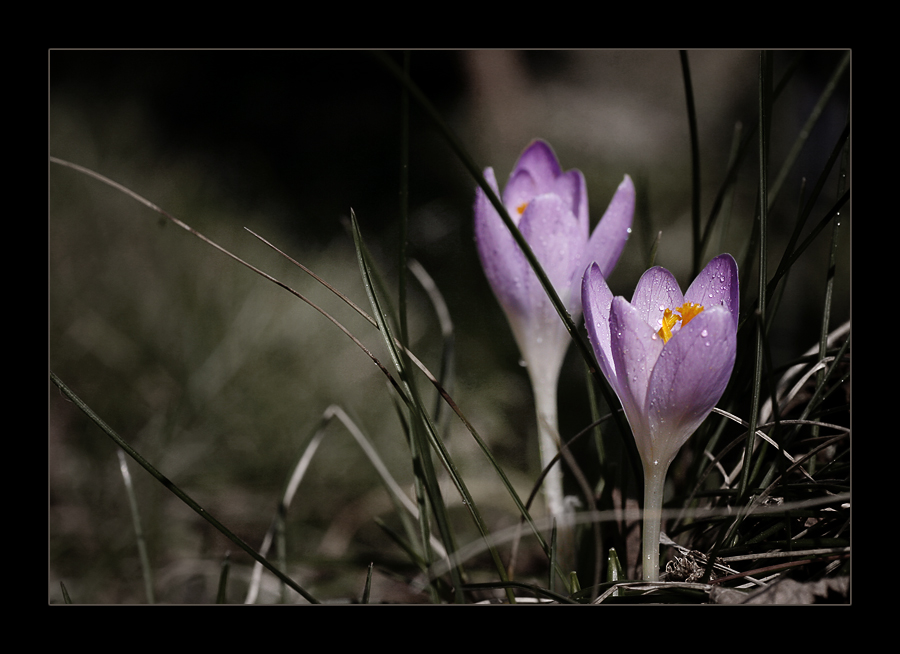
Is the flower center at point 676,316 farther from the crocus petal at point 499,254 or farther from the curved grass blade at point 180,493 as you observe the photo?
the curved grass blade at point 180,493

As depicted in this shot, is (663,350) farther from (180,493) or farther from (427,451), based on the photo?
(180,493)

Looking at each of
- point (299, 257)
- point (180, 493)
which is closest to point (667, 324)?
point (180, 493)

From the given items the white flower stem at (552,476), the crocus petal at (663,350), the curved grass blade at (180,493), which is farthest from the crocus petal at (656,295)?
the curved grass blade at (180,493)

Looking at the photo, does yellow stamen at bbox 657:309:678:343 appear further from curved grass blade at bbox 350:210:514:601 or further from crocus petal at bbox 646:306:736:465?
curved grass blade at bbox 350:210:514:601

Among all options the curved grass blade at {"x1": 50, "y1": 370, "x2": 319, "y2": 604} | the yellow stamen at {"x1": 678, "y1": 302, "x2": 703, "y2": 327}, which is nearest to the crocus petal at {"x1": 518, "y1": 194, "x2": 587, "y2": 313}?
the yellow stamen at {"x1": 678, "y1": 302, "x2": 703, "y2": 327}
